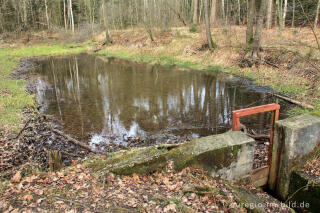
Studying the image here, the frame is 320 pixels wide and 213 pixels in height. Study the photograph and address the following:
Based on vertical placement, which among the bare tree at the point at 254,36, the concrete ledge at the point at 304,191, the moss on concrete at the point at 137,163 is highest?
the bare tree at the point at 254,36

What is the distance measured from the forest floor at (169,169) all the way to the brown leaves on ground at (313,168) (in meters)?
0.05

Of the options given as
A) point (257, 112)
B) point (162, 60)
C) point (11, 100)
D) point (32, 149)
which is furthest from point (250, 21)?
point (32, 149)

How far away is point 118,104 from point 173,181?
728 centimetres

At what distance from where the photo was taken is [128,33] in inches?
1262

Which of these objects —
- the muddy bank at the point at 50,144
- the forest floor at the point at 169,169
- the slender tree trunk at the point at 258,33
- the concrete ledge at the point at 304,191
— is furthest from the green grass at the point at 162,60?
the concrete ledge at the point at 304,191

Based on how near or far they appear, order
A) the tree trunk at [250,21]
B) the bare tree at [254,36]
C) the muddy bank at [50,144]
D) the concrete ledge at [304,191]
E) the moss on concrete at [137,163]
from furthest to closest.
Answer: the tree trunk at [250,21] → the bare tree at [254,36] → the muddy bank at [50,144] → the concrete ledge at [304,191] → the moss on concrete at [137,163]

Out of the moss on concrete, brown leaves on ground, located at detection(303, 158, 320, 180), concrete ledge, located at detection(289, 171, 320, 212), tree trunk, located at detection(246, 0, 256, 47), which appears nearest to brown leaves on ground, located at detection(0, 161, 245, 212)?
the moss on concrete

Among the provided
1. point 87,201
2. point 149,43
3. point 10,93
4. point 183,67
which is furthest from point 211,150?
point 149,43

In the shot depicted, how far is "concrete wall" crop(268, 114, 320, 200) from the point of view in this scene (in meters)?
5.03

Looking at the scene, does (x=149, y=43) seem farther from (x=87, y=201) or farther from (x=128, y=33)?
(x=87, y=201)

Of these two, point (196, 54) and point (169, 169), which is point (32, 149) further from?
point (196, 54)

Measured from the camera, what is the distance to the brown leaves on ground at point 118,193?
12.2 feet

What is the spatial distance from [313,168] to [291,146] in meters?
0.82

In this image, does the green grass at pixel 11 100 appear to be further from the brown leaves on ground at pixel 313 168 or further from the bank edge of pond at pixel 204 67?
the bank edge of pond at pixel 204 67
